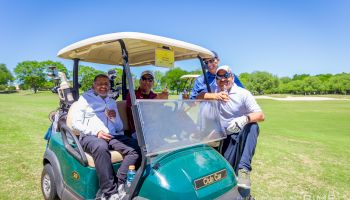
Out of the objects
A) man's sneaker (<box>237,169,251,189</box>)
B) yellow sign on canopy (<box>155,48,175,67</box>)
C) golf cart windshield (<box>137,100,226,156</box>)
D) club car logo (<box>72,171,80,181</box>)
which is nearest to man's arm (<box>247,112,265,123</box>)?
golf cart windshield (<box>137,100,226,156</box>)

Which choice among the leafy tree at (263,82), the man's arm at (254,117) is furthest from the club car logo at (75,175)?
the leafy tree at (263,82)

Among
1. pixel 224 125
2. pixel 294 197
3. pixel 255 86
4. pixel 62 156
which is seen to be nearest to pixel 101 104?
pixel 62 156

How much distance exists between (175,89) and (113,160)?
2.36 m

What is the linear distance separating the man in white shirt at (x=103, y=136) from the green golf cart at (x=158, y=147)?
12cm

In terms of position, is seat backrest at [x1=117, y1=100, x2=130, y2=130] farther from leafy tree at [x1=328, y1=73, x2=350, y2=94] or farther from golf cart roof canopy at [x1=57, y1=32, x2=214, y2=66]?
leafy tree at [x1=328, y1=73, x2=350, y2=94]

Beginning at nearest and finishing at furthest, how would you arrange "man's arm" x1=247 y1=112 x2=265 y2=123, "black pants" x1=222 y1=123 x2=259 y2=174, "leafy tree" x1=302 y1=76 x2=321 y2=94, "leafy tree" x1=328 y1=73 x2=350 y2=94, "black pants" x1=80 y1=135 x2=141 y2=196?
"black pants" x1=80 y1=135 x2=141 y2=196 → "black pants" x1=222 y1=123 x2=259 y2=174 → "man's arm" x1=247 y1=112 x2=265 y2=123 → "leafy tree" x1=328 y1=73 x2=350 y2=94 → "leafy tree" x1=302 y1=76 x2=321 y2=94

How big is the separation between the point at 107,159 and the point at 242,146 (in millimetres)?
1649

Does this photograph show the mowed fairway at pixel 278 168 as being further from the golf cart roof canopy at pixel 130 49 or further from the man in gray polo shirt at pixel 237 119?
the golf cart roof canopy at pixel 130 49

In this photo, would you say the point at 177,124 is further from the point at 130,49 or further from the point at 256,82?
the point at 256,82

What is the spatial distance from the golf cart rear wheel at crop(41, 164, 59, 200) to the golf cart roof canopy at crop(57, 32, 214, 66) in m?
1.51

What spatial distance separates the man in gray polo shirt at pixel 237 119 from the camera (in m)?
3.43

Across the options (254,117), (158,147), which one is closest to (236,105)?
(254,117)

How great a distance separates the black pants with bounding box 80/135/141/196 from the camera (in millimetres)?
2875

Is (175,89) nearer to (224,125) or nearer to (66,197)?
(224,125)
